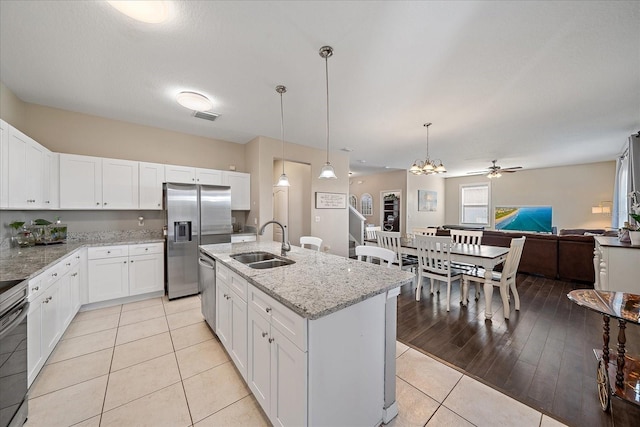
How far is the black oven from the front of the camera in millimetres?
1263

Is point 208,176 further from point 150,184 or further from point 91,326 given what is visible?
point 91,326

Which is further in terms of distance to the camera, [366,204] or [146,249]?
[366,204]

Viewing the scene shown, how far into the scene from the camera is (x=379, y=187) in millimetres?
8680

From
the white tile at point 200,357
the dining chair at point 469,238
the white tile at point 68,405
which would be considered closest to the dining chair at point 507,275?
the dining chair at point 469,238

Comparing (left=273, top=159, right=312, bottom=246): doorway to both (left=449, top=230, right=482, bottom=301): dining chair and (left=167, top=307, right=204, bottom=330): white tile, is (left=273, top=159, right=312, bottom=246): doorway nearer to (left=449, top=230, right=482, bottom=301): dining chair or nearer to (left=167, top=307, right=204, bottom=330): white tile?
(left=167, top=307, right=204, bottom=330): white tile

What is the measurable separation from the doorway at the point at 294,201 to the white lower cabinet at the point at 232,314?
3124 mm

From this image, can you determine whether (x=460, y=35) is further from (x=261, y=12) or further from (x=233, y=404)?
(x=233, y=404)

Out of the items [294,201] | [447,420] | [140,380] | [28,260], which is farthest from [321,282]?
[294,201]

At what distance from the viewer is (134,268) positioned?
3309mm

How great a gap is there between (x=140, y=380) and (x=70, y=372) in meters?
0.65

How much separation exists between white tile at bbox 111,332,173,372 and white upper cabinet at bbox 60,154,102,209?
2.14 meters

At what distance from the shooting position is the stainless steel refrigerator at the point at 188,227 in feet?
11.3

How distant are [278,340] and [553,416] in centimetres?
190

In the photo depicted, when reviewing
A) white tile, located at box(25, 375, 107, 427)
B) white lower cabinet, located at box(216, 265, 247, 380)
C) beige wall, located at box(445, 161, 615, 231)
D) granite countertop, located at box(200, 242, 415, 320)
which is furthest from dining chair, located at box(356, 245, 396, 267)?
beige wall, located at box(445, 161, 615, 231)
